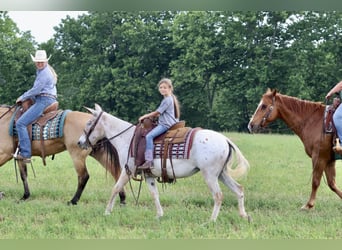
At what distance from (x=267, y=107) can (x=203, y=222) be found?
6.96 ft

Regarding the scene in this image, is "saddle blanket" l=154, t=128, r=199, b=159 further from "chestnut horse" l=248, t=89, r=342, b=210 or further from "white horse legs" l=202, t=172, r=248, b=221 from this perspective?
"chestnut horse" l=248, t=89, r=342, b=210

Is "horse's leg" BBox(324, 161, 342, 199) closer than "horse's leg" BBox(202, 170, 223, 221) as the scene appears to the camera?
No

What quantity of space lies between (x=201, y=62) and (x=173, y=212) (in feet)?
30.6

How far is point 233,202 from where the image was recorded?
248 inches

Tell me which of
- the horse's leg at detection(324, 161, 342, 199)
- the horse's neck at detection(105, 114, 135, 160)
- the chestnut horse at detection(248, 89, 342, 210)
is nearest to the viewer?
the horse's neck at detection(105, 114, 135, 160)

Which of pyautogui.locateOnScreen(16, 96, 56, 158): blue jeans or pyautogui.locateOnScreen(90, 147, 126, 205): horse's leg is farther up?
pyautogui.locateOnScreen(16, 96, 56, 158): blue jeans

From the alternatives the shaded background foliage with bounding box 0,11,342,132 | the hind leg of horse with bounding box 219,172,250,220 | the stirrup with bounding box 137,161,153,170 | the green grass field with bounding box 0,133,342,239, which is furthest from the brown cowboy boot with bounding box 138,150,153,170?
the shaded background foliage with bounding box 0,11,342,132

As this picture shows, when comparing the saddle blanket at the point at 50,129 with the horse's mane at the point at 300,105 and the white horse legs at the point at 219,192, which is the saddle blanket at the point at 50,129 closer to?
the white horse legs at the point at 219,192

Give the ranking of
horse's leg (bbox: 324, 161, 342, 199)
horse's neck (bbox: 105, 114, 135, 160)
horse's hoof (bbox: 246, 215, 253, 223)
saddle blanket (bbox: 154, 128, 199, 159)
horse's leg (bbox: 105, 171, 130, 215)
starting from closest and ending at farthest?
1. horse's hoof (bbox: 246, 215, 253, 223)
2. saddle blanket (bbox: 154, 128, 199, 159)
3. horse's leg (bbox: 105, 171, 130, 215)
4. horse's neck (bbox: 105, 114, 135, 160)
5. horse's leg (bbox: 324, 161, 342, 199)

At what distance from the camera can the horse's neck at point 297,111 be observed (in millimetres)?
6270

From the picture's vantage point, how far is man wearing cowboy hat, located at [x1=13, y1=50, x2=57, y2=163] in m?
6.30

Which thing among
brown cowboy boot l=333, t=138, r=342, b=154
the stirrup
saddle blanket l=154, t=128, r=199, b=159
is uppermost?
saddle blanket l=154, t=128, r=199, b=159

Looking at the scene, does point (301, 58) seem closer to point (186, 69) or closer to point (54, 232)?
point (186, 69)

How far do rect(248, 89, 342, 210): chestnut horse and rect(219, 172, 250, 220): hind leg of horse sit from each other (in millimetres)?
1135
